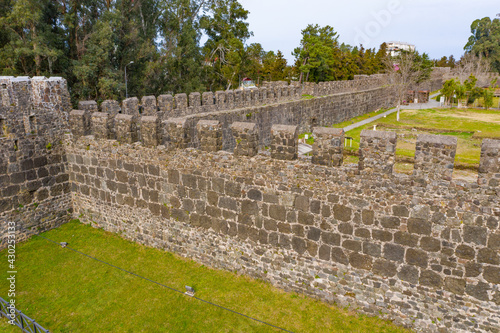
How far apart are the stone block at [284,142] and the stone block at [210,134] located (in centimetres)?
151

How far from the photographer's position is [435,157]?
625 centimetres

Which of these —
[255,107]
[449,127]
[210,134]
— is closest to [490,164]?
[210,134]

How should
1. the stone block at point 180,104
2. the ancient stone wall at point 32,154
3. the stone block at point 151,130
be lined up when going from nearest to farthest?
the stone block at point 151,130, the ancient stone wall at point 32,154, the stone block at point 180,104

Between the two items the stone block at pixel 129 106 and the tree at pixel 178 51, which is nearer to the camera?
the stone block at pixel 129 106

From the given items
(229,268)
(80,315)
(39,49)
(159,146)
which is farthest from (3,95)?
(39,49)

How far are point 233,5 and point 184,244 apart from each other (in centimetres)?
4277

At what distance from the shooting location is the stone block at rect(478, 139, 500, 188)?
5.84 metres

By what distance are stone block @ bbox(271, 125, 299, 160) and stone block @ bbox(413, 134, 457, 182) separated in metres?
2.36

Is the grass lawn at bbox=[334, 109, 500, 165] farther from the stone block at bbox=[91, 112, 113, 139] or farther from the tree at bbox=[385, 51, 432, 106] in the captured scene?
the stone block at bbox=[91, 112, 113, 139]

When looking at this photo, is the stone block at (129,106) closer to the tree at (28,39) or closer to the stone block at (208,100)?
the stone block at (208,100)

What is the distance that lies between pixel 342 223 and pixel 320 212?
494mm

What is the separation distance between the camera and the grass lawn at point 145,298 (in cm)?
750

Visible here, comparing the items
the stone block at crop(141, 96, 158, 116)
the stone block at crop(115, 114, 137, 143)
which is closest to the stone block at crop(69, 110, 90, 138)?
the stone block at crop(115, 114, 137, 143)

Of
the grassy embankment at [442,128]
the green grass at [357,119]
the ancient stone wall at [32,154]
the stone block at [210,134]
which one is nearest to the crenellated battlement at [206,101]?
the ancient stone wall at [32,154]
